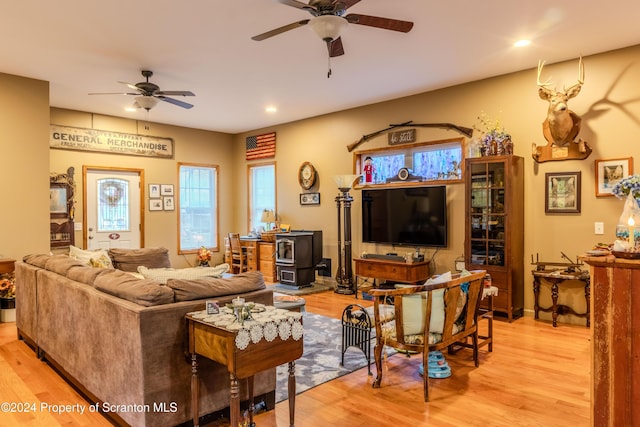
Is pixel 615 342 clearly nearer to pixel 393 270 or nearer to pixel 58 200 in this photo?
pixel 393 270

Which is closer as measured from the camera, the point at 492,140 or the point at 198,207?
the point at 492,140

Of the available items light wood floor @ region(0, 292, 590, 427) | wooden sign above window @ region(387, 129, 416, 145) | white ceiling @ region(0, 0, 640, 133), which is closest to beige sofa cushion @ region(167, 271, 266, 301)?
light wood floor @ region(0, 292, 590, 427)

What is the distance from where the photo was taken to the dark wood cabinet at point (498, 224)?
16.1 ft

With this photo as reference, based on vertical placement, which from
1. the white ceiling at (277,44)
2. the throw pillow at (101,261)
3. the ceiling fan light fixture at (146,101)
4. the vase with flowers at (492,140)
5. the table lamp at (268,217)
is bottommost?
the throw pillow at (101,261)

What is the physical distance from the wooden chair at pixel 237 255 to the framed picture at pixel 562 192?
209 inches

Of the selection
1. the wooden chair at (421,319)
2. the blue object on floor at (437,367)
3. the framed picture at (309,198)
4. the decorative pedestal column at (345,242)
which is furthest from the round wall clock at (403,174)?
the blue object on floor at (437,367)

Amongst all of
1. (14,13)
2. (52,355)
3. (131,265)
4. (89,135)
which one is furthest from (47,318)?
(89,135)

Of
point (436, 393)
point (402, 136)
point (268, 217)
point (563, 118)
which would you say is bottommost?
point (436, 393)

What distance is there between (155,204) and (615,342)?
759 cm

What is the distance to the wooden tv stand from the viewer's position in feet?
18.7

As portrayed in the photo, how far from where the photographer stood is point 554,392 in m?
3.07

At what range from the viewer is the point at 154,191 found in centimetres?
802

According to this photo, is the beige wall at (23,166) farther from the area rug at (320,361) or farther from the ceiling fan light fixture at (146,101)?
the area rug at (320,361)

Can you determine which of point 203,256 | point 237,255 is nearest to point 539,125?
point 237,255
